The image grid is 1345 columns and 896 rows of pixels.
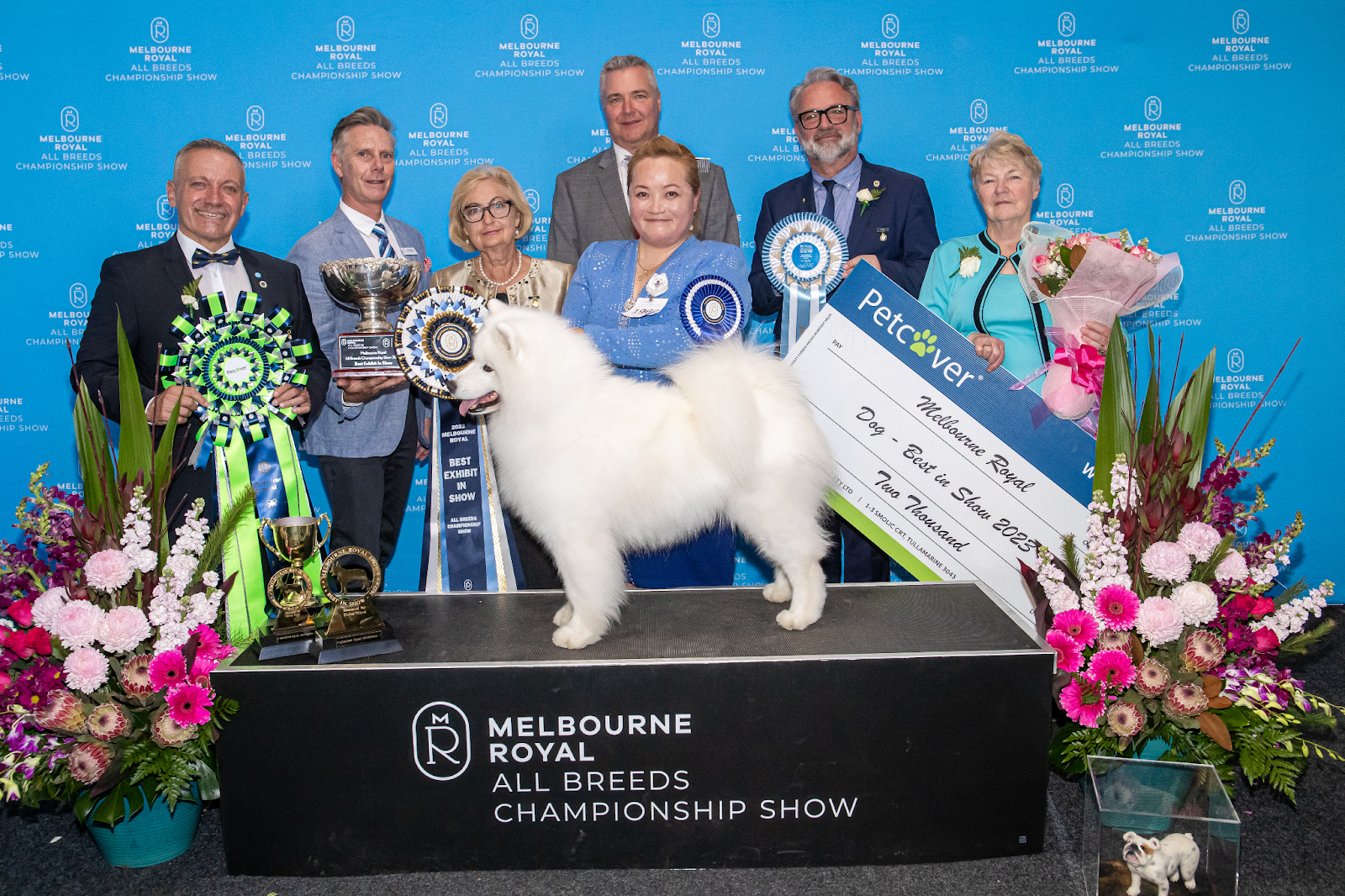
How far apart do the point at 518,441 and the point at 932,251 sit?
2208 millimetres

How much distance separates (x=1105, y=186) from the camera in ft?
15.3

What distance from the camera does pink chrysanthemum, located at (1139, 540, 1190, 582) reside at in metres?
2.43

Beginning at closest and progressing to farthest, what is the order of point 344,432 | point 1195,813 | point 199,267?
point 1195,813 < point 199,267 < point 344,432

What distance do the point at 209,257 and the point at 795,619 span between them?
2662 mm

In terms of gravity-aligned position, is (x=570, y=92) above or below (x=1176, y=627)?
above

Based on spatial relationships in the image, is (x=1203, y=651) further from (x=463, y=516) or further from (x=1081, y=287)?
(x=463, y=516)

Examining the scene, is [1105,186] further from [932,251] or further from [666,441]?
[666,441]

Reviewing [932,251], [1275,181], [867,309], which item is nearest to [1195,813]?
[867,309]

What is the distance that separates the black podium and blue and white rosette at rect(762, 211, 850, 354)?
1655 mm

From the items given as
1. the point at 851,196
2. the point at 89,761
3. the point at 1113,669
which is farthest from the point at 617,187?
the point at 89,761

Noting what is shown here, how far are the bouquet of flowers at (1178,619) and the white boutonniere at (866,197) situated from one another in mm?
1365

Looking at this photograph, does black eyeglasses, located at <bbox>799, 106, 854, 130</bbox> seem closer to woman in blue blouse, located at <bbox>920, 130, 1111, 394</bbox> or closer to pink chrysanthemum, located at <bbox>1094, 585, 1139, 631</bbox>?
woman in blue blouse, located at <bbox>920, 130, 1111, 394</bbox>

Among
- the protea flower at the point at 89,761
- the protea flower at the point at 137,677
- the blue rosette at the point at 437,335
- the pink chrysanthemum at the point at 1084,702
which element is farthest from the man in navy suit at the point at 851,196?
the protea flower at the point at 89,761

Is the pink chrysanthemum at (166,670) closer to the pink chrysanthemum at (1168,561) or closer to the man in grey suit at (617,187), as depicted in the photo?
the man in grey suit at (617,187)
